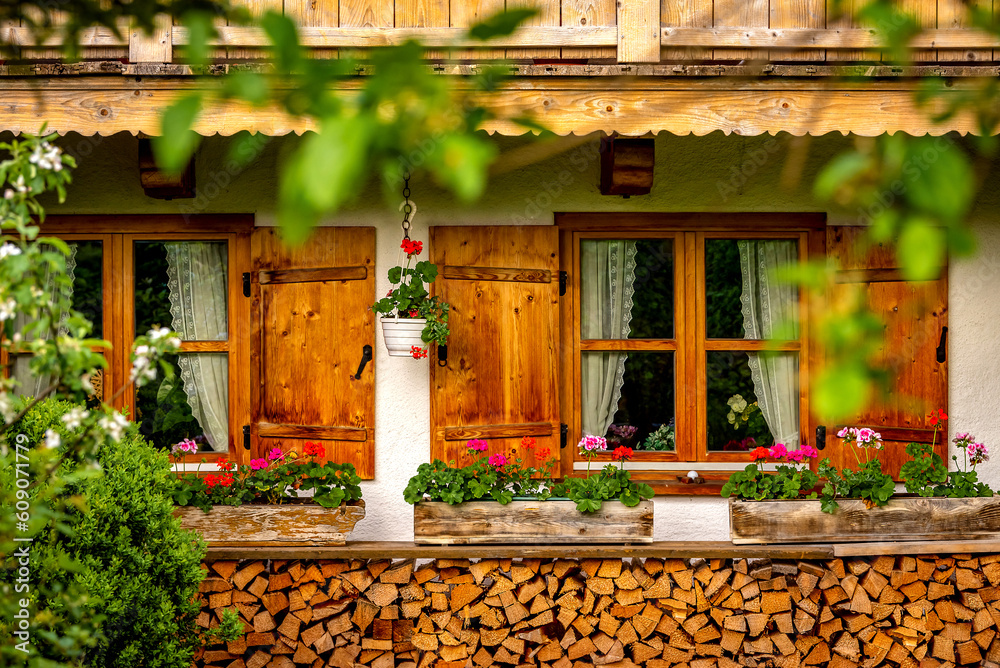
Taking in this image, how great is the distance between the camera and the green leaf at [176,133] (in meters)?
0.73

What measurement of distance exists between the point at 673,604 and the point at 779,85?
8.00ft

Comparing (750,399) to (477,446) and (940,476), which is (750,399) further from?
(477,446)

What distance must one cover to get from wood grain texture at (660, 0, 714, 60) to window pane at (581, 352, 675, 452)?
1746 mm

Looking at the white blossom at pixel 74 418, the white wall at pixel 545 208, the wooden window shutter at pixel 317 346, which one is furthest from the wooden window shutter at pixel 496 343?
the white blossom at pixel 74 418

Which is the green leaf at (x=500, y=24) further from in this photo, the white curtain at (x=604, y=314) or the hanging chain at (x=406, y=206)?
the white curtain at (x=604, y=314)

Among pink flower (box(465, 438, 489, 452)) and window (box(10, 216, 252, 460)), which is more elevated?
window (box(10, 216, 252, 460))

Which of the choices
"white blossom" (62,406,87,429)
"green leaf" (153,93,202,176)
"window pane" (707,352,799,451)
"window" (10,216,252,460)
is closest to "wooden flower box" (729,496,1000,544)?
"window pane" (707,352,799,451)

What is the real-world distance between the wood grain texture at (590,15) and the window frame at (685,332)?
116cm

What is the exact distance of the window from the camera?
4.91m

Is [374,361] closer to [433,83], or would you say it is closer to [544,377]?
[544,377]

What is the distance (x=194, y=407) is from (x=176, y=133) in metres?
4.52

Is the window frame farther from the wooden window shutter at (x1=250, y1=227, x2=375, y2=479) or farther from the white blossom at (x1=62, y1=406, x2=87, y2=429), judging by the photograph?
the white blossom at (x1=62, y1=406, x2=87, y2=429)

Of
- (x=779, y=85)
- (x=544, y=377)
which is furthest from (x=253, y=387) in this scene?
(x=779, y=85)

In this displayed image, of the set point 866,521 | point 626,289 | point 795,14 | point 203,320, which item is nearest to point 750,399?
point 626,289
